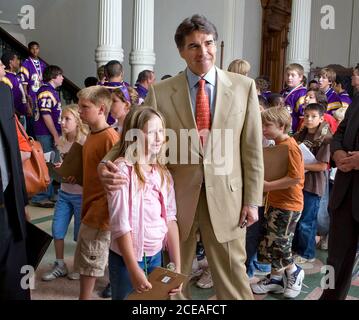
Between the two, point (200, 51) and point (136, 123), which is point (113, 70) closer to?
point (200, 51)

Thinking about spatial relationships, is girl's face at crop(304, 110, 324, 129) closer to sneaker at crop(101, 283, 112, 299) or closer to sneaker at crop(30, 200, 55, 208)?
sneaker at crop(101, 283, 112, 299)

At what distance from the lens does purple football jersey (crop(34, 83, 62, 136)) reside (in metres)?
6.18

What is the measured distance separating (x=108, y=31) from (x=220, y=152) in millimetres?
5480

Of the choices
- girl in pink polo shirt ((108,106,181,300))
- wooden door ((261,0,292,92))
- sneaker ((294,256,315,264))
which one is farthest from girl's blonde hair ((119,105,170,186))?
wooden door ((261,0,292,92))

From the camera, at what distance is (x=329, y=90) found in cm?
641

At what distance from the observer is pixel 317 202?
4320 millimetres

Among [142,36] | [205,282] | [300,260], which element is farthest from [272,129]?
[142,36]

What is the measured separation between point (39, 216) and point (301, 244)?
9.83 ft

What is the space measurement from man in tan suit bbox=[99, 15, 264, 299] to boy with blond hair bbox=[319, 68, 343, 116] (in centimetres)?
386

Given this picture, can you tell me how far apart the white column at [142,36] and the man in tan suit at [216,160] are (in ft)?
18.9

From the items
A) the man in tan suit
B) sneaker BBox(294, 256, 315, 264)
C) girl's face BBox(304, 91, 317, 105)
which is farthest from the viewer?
girl's face BBox(304, 91, 317, 105)

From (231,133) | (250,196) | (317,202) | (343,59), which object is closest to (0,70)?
(231,133)

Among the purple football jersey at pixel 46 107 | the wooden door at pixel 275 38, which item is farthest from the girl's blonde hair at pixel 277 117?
the wooden door at pixel 275 38
